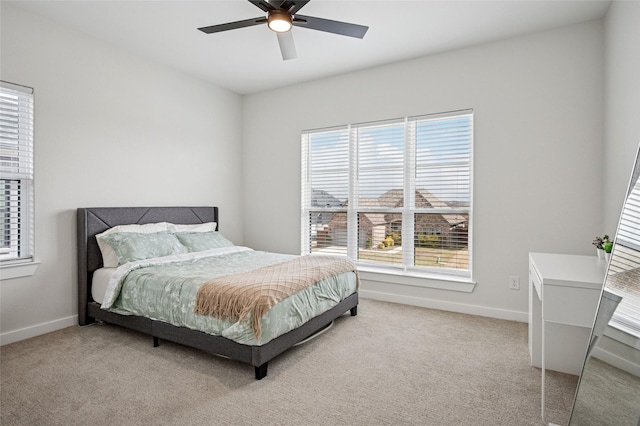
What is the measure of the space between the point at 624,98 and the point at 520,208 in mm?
1221

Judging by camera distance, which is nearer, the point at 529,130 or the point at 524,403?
the point at 524,403

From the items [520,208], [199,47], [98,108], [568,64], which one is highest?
[199,47]

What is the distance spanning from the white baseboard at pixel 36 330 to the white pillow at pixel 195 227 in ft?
4.12

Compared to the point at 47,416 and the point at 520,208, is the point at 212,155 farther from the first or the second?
the point at 520,208

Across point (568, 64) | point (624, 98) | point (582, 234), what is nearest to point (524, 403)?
point (582, 234)

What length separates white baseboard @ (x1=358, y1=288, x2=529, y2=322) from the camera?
3.43 metres

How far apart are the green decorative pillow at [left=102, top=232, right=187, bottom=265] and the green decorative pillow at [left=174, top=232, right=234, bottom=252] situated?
0.20 m

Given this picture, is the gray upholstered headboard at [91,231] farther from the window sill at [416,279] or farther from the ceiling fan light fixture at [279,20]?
the window sill at [416,279]

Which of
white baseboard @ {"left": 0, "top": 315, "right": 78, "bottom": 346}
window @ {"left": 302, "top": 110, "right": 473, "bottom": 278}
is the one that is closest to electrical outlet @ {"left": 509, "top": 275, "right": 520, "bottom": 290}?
window @ {"left": 302, "top": 110, "right": 473, "bottom": 278}

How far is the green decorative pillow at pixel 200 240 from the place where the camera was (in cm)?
380

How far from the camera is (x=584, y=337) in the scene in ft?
7.42

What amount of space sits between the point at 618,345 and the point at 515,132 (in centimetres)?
252

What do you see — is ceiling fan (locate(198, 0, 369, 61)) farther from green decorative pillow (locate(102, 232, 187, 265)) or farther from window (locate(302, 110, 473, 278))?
green decorative pillow (locate(102, 232, 187, 265))

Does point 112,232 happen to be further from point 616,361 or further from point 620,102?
point 620,102
